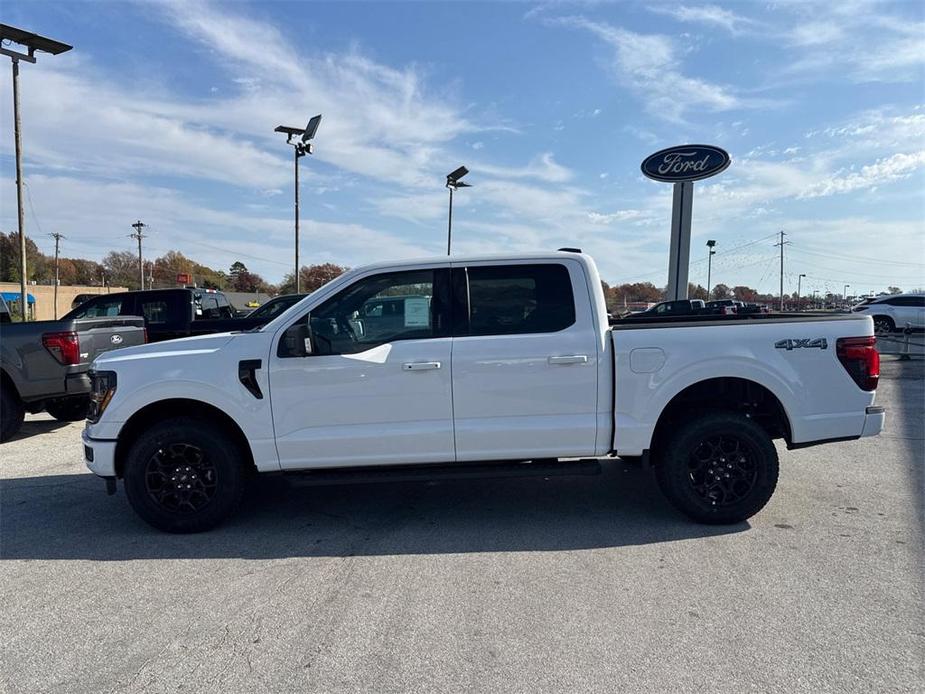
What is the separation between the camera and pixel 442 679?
2.70 meters

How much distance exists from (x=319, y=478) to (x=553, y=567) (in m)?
1.76

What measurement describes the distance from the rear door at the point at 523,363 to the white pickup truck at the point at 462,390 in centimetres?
1

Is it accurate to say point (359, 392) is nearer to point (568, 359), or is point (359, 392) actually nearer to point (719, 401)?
point (568, 359)

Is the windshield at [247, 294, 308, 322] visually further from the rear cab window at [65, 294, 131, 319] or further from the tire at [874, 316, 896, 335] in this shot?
the tire at [874, 316, 896, 335]

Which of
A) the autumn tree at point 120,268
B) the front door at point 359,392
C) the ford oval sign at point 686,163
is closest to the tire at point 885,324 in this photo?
the ford oval sign at point 686,163

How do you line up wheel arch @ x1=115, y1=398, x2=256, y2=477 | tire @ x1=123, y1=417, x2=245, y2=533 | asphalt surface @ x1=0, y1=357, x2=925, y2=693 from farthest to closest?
1. wheel arch @ x1=115, y1=398, x2=256, y2=477
2. tire @ x1=123, y1=417, x2=245, y2=533
3. asphalt surface @ x1=0, y1=357, x2=925, y2=693

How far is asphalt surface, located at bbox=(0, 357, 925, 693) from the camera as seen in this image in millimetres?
2756

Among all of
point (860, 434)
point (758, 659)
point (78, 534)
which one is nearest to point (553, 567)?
point (758, 659)

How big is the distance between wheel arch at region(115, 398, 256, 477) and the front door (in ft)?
1.30

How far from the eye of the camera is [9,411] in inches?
286

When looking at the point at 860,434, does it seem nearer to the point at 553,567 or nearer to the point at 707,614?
the point at 707,614

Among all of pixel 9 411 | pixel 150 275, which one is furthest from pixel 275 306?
pixel 150 275

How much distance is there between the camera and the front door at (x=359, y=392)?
13.9ft

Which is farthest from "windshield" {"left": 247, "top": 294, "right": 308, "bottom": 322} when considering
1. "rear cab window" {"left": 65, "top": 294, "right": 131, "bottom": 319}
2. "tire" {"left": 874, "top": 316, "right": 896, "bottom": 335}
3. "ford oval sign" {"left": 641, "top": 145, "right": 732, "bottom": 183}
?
"tire" {"left": 874, "top": 316, "right": 896, "bottom": 335}
